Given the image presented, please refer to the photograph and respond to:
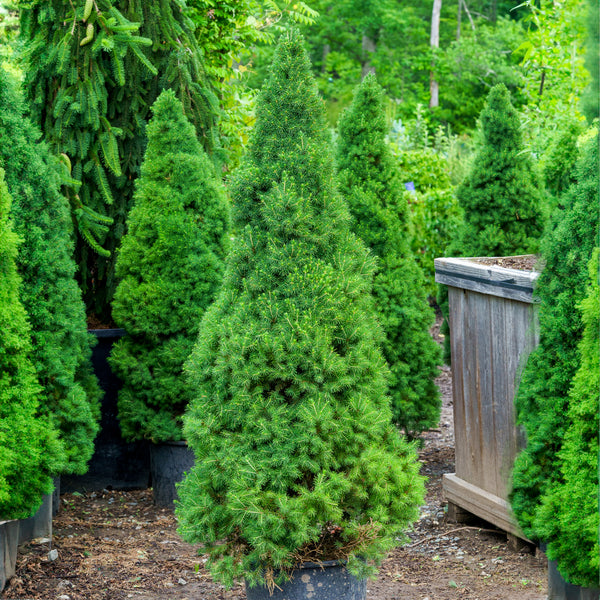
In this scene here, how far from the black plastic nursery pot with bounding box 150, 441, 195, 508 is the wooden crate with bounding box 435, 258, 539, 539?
1726 mm

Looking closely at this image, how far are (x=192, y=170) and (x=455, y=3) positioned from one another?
2706 centimetres

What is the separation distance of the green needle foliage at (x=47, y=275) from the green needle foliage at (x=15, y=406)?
0.20m

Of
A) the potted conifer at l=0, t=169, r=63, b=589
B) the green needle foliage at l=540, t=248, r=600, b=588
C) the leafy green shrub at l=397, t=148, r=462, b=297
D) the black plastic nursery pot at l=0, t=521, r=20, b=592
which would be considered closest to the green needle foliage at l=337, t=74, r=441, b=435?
the green needle foliage at l=540, t=248, r=600, b=588

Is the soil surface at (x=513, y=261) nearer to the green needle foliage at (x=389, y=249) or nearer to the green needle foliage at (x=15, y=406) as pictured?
the green needle foliage at (x=389, y=249)

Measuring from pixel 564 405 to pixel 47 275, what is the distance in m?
2.68

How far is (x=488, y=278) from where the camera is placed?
4.15m

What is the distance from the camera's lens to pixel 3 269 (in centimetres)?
357

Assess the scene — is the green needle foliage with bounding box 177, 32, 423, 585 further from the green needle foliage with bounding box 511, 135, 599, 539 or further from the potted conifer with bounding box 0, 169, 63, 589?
the potted conifer with bounding box 0, 169, 63, 589

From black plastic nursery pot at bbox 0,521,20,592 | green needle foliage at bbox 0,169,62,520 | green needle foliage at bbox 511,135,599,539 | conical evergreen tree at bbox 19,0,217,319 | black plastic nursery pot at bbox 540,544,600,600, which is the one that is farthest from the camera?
conical evergreen tree at bbox 19,0,217,319

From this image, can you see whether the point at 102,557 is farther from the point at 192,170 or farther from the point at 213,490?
the point at 192,170

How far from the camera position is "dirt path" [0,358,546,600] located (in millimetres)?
3752

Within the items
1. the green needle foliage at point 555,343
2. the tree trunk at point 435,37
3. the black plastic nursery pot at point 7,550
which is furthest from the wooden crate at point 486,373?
the tree trunk at point 435,37

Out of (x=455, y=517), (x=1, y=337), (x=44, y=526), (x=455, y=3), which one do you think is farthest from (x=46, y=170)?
(x=455, y=3)

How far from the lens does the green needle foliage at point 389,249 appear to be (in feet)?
17.6
